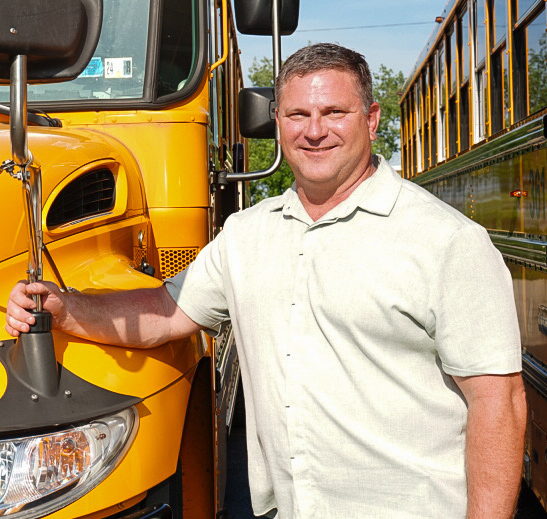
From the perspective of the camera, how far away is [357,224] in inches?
77.6

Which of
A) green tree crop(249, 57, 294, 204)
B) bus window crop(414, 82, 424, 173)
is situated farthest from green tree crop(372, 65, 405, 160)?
bus window crop(414, 82, 424, 173)

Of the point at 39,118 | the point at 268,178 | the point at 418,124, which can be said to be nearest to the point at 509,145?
the point at 39,118

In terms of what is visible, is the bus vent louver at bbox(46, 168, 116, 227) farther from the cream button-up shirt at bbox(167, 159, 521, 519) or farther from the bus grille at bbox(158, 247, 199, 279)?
the cream button-up shirt at bbox(167, 159, 521, 519)

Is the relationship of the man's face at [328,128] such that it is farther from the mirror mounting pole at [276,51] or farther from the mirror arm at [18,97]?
the mirror mounting pole at [276,51]

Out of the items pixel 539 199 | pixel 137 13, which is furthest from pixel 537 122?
pixel 137 13

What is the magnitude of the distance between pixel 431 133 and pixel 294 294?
19.1 feet

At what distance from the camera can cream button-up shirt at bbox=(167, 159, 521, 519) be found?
184 cm

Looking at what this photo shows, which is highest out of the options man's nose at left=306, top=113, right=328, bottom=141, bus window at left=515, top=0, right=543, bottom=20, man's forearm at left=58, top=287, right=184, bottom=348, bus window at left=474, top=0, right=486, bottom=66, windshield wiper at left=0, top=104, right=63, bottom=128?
bus window at left=474, top=0, right=486, bottom=66

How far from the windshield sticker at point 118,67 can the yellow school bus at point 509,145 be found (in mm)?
1603

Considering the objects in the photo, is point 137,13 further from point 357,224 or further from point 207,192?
point 357,224

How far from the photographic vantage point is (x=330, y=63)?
202 centimetres

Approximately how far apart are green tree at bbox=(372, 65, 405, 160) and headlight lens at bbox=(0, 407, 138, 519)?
28621 millimetres

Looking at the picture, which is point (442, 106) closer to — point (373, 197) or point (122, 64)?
point (122, 64)

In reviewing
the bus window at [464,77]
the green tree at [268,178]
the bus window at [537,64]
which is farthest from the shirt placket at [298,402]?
the green tree at [268,178]
